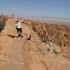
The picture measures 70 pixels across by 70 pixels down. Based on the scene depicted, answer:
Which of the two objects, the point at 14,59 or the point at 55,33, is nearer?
the point at 14,59

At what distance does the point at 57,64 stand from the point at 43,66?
1.06 m

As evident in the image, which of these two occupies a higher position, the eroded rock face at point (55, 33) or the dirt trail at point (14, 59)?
the dirt trail at point (14, 59)

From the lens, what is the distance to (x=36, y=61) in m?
11.4

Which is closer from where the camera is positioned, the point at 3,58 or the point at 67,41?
the point at 3,58

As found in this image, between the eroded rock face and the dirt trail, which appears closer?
the dirt trail

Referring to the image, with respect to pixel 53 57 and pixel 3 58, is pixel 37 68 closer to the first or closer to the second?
pixel 53 57

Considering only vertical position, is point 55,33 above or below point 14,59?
below

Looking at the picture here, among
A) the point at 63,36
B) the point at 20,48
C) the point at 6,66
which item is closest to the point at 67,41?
the point at 63,36

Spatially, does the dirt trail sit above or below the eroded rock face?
above

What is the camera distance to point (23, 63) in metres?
9.75

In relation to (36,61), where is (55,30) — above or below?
below

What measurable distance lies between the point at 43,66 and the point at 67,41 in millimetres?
36324

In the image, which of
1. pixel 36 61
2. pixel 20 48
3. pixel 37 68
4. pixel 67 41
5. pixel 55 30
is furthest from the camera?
pixel 55 30

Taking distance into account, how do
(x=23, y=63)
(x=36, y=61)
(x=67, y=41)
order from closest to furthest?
(x=23, y=63) → (x=36, y=61) → (x=67, y=41)
